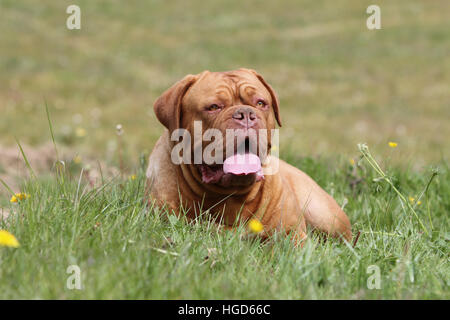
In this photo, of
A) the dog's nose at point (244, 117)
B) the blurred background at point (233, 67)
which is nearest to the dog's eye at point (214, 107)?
the dog's nose at point (244, 117)

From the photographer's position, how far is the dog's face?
3258mm

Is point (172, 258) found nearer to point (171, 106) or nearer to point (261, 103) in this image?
point (171, 106)

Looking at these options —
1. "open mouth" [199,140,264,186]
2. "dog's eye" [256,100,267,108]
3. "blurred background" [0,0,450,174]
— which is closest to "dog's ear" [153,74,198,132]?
"open mouth" [199,140,264,186]

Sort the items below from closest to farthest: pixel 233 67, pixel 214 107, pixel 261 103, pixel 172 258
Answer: pixel 172 258 → pixel 214 107 → pixel 261 103 → pixel 233 67

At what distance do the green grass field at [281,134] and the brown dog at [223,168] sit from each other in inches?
6.7

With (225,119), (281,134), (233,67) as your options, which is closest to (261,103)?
(225,119)

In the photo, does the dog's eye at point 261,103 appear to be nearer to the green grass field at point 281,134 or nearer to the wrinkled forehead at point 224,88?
the wrinkled forehead at point 224,88

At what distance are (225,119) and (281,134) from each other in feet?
16.9

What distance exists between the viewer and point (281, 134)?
8.37 meters

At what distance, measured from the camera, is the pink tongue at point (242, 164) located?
3236mm

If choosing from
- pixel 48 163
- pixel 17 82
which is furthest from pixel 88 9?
pixel 48 163

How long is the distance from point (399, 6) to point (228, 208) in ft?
77.2

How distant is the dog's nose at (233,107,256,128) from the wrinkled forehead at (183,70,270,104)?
0.19 metres

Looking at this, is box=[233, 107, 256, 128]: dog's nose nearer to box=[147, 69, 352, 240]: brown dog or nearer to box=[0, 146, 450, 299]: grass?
box=[147, 69, 352, 240]: brown dog
